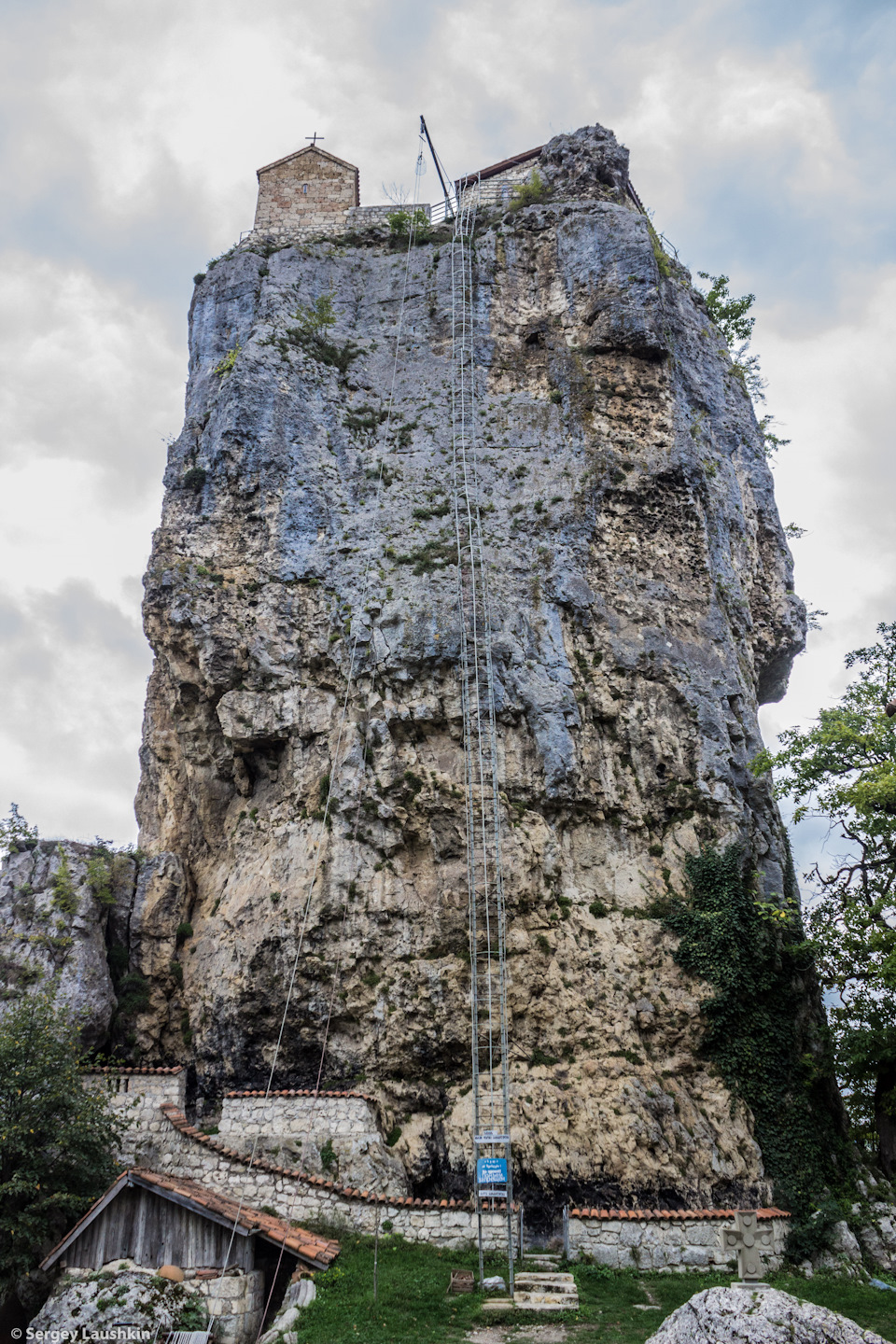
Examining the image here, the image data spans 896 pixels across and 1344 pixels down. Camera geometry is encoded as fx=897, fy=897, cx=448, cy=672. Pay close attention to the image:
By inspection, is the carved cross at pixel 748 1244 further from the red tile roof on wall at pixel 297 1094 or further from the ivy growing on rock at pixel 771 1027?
the red tile roof on wall at pixel 297 1094

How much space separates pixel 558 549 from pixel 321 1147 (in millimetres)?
14547

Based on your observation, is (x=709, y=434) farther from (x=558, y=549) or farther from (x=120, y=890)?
(x=120, y=890)

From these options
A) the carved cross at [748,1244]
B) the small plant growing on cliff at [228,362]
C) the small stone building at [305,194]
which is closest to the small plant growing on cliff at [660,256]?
the small stone building at [305,194]

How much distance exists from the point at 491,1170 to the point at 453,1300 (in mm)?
1994

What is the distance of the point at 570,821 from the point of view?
20016mm

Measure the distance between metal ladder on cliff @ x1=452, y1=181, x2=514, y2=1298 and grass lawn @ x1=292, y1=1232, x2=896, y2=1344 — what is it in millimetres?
972

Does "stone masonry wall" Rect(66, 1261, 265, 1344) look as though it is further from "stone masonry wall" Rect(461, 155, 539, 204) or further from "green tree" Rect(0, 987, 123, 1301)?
"stone masonry wall" Rect(461, 155, 539, 204)

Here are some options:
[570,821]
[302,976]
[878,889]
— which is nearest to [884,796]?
[878,889]

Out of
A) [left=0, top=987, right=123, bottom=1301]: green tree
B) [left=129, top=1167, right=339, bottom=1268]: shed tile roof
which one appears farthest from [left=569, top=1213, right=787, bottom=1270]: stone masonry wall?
[left=0, top=987, right=123, bottom=1301]: green tree

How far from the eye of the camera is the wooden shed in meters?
14.2

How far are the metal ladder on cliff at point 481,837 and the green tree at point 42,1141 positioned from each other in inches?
268

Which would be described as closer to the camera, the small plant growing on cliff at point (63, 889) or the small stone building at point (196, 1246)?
the small stone building at point (196, 1246)

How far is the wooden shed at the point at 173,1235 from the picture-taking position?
46.6ft

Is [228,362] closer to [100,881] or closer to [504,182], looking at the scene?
[504,182]
